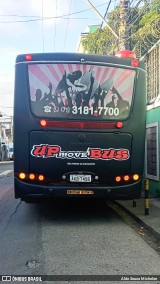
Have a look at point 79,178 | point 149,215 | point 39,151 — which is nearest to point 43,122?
point 39,151

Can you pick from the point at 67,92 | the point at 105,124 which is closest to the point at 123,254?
the point at 105,124

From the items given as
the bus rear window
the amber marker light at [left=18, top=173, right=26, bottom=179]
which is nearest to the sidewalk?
the bus rear window

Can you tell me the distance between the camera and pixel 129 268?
212 inches

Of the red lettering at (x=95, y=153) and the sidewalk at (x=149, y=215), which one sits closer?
the sidewalk at (x=149, y=215)

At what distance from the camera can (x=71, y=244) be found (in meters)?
6.69

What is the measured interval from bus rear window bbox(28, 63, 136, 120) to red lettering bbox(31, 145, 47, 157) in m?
0.63

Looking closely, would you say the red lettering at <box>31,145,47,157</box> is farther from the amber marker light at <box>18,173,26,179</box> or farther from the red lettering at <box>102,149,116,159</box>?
the red lettering at <box>102,149,116,159</box>

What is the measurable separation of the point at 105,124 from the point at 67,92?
1.01m

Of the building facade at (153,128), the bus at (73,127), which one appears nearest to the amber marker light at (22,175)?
the bus at (73,127)

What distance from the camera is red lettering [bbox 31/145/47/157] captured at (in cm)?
792

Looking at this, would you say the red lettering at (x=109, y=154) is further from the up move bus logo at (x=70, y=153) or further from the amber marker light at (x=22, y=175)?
the amber marker light at (x=22, y=175)

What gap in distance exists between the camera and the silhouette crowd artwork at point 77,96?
7957 mm

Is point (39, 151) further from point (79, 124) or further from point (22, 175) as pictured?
point (79, 124)

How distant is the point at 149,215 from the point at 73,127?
2.66m
